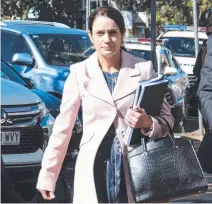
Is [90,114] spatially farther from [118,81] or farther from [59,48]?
[59,48]

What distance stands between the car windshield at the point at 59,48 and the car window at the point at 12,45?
0.22m

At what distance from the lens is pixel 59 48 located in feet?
37.1

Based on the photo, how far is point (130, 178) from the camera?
11.6 feet

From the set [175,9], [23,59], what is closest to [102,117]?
[23,59]

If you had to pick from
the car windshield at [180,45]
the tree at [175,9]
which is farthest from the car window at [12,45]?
the tree at [175,9]

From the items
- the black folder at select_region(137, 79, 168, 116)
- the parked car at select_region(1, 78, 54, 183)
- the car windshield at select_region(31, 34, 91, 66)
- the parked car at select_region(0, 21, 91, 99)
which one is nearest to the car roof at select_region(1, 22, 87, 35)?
the parked car at select_region(0, 21, 91, 99)

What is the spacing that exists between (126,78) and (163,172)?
56 cm

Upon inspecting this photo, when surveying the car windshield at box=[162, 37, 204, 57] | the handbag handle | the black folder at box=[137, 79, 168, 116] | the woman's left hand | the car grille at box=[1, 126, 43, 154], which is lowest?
the car windshield at box=[162, 37, 204, 57]

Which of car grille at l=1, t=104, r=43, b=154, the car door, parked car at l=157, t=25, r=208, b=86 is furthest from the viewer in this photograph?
parked car at l=157, t=25, r=208, b=86

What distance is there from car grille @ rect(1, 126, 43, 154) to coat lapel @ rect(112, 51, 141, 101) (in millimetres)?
3004

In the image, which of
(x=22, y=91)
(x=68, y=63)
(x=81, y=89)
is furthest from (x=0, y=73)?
(x=81, y=89)

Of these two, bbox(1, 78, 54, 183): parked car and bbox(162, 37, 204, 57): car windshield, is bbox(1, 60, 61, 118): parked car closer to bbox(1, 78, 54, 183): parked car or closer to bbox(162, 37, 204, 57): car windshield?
bbox(1, 78, 54, 183): parked car

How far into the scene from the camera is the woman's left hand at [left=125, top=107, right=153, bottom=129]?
348 centimetres

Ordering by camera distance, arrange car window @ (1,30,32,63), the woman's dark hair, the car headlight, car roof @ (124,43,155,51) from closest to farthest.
→ 1. the woman's dark hair
2. the car headlight
3. car window @ (1,30,32,63)
4. car roof @ (124,43,155,51)
